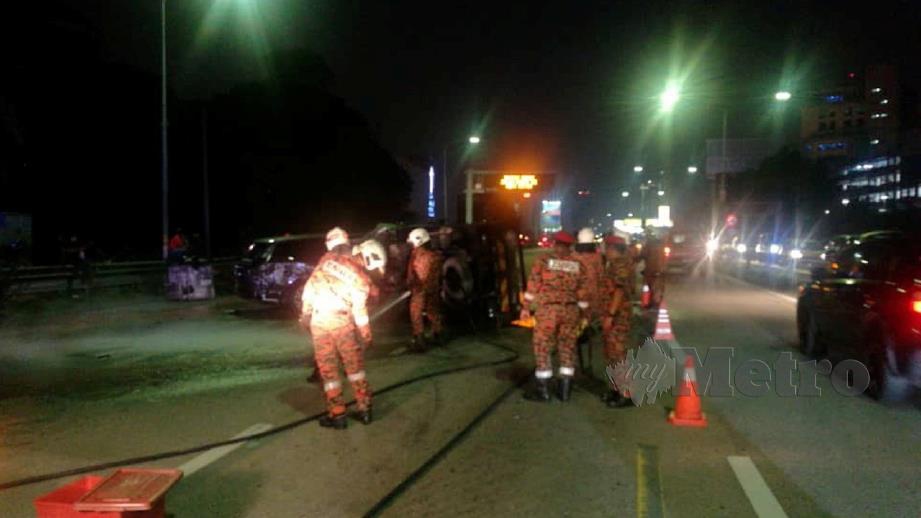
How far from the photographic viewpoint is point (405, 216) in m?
58.0

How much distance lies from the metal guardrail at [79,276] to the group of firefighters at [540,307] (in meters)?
14.1

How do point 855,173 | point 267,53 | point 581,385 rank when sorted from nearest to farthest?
point 581,385 < point 267,53 < point 855,173

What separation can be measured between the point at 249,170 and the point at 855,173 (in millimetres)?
99282

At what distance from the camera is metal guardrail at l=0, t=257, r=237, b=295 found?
23.0 metres

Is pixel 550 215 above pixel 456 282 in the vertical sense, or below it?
above

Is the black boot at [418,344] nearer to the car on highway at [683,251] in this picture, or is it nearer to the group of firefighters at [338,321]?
the group of firefighters at [338,321]

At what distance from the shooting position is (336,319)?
8.01 meters

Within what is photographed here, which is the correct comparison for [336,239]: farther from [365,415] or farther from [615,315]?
[615,315]

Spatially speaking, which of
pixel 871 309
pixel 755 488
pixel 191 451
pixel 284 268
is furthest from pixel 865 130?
pixel 191 451

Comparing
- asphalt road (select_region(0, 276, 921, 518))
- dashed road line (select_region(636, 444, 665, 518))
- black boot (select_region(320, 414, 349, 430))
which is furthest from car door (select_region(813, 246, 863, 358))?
black boot (select_region(320, 414, 349, 430))

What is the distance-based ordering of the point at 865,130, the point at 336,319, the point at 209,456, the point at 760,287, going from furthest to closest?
the point at 865,130 < the point at 760,287 < the point at 336,319 < the point at 209,456

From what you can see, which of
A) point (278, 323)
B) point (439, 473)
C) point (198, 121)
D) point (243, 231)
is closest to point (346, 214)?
point (243, 231)

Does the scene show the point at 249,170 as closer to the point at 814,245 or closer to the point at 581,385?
the point at 814,245

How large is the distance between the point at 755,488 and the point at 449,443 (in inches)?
100
